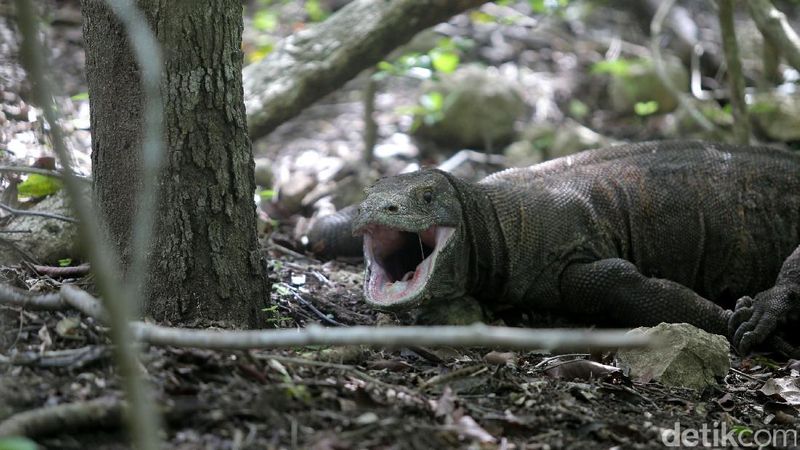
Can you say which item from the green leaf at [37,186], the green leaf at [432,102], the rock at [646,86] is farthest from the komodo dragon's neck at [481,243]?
the rock at [646,86]

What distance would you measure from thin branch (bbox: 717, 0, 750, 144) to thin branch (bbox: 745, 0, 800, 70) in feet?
1.32

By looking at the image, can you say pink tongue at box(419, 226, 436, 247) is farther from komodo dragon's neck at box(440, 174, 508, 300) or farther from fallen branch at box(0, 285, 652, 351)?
fallen branch at box(0, 285, 652, 351)

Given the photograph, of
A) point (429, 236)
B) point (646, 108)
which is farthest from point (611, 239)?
point (646, 108)

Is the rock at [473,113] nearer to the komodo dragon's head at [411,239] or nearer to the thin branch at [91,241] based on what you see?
the komodo dragon's head at [411,239]

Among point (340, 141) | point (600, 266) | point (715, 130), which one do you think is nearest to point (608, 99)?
point (715, 130)

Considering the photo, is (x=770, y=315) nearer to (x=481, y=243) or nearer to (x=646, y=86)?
(x=481, y=243)

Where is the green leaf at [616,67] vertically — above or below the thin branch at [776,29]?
below

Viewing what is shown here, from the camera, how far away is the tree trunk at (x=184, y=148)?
152 inches

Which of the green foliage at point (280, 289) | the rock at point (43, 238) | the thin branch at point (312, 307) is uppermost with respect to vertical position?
the rock at point (43, 238)

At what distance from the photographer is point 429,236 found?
546 cm

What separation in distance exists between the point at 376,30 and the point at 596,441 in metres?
4.81

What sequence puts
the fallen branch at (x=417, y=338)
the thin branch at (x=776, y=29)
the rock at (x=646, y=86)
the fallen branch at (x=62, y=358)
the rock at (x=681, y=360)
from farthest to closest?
the rock at (x=646, y=86) < the thin branch at (x=776, y=29) < the rock at (x=681, y=360) < the fallen branch at (x=62, y=358) < the fallen branch at (x=417, y=338)

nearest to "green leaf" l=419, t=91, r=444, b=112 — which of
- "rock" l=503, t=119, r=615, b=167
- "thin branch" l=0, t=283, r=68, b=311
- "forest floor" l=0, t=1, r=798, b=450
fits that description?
"rock" l=503, t=119, r=615, b=167

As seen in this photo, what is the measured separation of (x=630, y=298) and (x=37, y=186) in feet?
12.4
